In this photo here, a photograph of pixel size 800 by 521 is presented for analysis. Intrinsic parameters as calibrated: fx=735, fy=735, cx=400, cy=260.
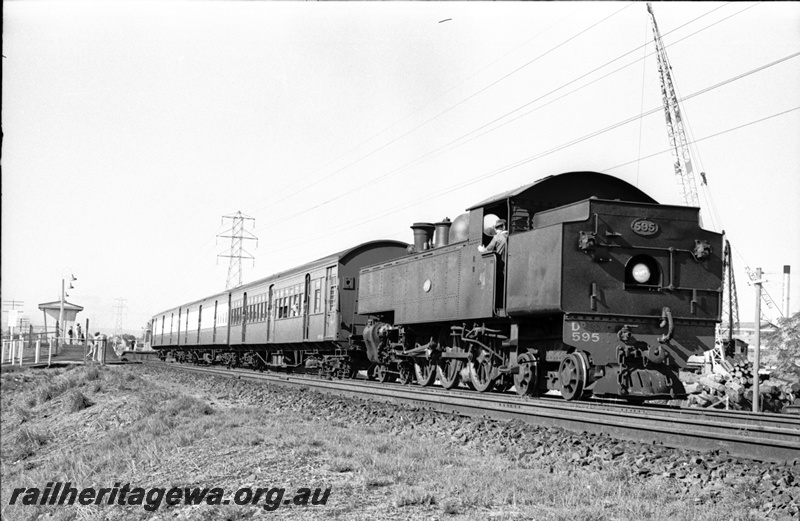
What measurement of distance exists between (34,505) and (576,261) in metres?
8.25

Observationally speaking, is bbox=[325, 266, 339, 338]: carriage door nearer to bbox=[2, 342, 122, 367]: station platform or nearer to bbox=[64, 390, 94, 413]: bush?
bbox=[64, 390, 94, 413]: bush

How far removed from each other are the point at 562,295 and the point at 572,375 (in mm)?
1350

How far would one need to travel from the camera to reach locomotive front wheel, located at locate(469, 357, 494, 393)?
1434 centimetres

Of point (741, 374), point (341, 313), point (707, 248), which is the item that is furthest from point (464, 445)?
point (341, 313)

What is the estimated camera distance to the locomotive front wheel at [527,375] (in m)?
12.6

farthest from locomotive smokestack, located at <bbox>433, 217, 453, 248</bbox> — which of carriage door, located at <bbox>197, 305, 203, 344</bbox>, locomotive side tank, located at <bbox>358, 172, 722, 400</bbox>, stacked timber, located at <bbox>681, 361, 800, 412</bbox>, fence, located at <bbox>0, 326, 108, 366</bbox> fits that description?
carriage door, located at <bbox>197, 305, 203, 344</bbox>

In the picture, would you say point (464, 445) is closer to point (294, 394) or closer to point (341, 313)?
point (294, 394)

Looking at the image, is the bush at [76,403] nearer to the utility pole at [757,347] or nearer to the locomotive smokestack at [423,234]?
the locomotive smokestack at [423,234]

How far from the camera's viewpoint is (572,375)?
38.1 ft

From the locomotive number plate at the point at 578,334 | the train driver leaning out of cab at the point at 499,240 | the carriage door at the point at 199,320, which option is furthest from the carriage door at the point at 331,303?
the carriage door at the point at 199,320

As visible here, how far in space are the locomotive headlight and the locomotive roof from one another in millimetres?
1920

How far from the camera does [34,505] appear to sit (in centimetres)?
927

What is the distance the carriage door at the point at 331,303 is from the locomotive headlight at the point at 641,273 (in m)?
11.3

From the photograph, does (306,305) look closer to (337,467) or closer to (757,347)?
(757,347)
